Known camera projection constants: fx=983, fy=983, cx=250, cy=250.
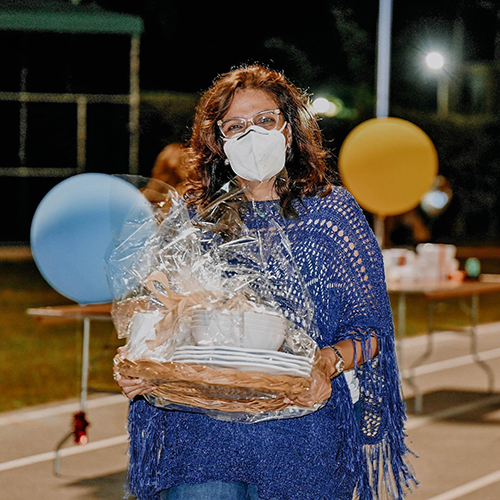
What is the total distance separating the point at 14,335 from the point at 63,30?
12380 mm

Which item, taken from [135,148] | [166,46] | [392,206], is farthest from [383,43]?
[135,148]

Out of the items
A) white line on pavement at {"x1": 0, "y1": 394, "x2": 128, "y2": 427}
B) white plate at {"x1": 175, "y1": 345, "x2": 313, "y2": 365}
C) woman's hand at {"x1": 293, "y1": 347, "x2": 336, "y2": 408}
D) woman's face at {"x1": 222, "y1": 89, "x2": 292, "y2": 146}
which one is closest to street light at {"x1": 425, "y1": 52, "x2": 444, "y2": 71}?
white line on pavement at {"x1": 0, "y1": 394, "x2": 128, "y2": 427}

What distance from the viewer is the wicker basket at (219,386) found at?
2227 mm

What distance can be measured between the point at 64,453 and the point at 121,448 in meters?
0.39

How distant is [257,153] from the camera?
2.70 m

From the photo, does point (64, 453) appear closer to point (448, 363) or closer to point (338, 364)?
point (338, 364)

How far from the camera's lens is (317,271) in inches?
105

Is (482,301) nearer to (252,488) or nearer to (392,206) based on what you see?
(392,206)

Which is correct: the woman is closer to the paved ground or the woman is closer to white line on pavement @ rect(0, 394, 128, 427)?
the paved ground

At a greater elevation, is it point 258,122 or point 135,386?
point 258,122

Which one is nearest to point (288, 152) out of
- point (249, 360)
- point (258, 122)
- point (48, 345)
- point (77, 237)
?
point (258, 122)

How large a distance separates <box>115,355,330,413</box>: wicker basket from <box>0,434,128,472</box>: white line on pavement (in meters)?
4.14

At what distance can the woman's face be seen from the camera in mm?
2768

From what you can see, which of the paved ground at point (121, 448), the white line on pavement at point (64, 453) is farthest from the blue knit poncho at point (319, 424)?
the white line on pavement at point (64, 453)
